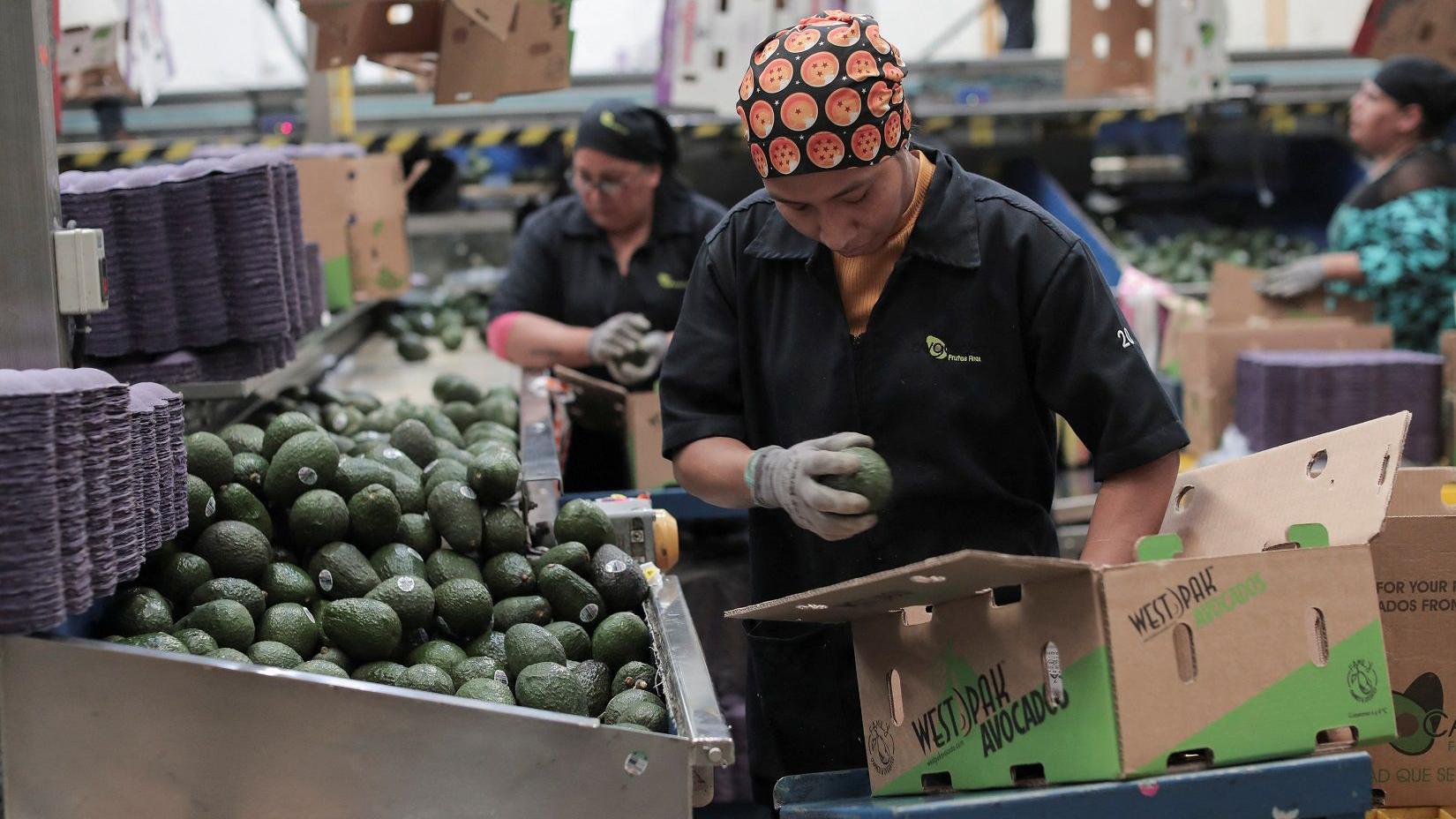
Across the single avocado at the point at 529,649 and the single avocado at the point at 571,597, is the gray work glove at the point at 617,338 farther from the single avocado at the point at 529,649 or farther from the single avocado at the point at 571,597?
the single avocado at the point at 529,649

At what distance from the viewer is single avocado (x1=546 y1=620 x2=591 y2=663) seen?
95.7 inches

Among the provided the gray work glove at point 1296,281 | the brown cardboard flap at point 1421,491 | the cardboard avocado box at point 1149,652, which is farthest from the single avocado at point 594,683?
the gray work glove at point 1296,281

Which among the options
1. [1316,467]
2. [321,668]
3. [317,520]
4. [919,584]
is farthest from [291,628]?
[1316,467]

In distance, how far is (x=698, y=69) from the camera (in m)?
5.00

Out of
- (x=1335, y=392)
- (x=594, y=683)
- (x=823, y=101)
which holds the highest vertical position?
(x=823, y=101)

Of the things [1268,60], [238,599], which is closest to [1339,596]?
[238,599]

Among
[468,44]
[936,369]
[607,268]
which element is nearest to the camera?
[936,369]

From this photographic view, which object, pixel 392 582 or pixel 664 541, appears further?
pixel 664 541

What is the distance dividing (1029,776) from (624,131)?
293 centimetres

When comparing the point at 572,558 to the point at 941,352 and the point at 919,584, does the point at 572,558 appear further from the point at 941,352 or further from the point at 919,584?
the point at 919,584

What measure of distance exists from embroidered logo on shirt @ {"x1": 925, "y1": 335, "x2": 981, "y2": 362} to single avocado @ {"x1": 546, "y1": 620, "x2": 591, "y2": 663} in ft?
2.57

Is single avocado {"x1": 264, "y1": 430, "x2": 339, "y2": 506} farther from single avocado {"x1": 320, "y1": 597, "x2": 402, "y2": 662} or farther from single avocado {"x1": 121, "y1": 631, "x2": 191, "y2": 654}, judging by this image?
single avocado {"x1": 121, "y1": 631, "x2": 191, "y2": 654}

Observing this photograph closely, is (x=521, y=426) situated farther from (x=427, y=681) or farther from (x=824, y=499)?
(x=824, y=499)

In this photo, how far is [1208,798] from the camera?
5.40 feet
